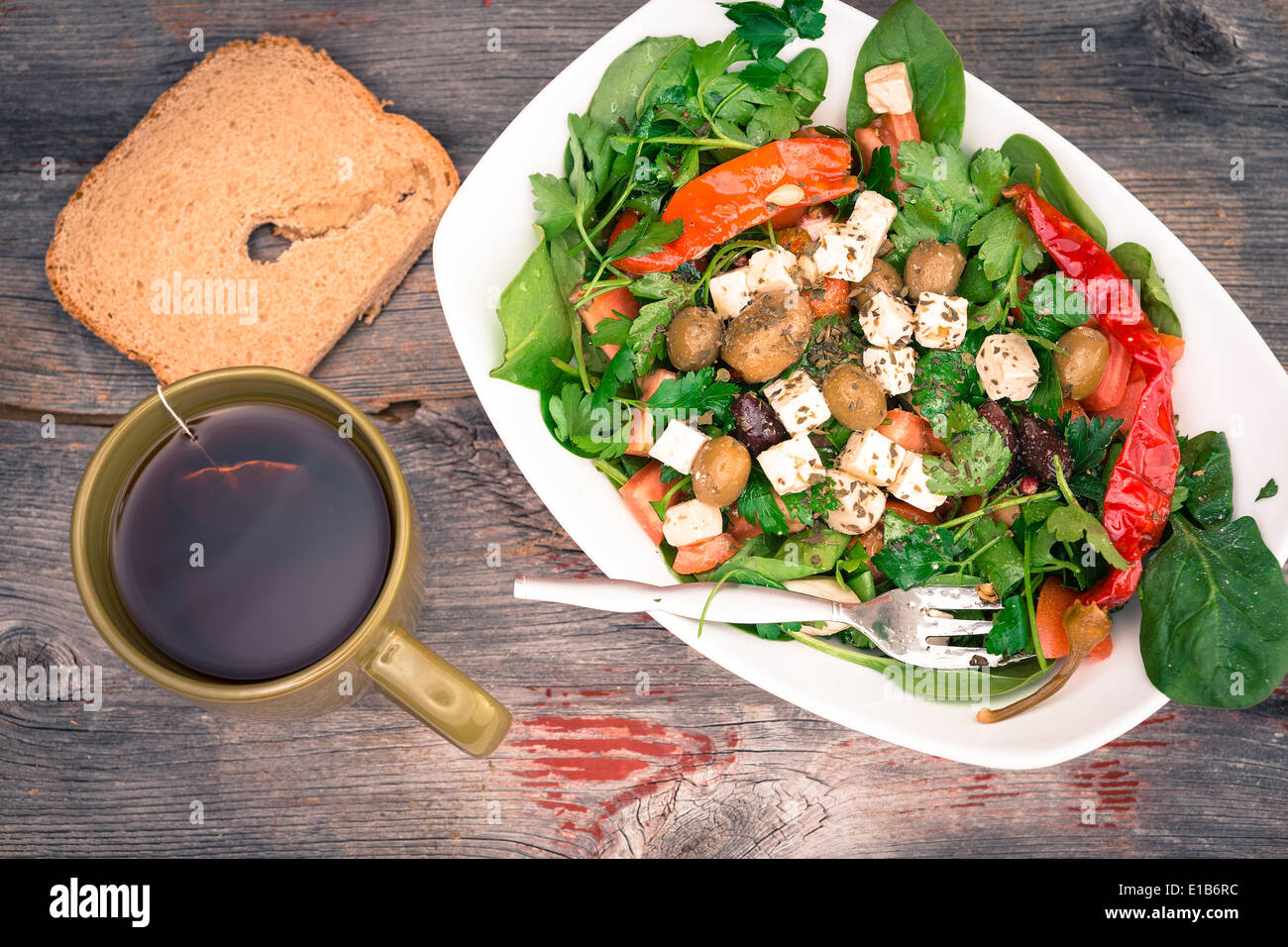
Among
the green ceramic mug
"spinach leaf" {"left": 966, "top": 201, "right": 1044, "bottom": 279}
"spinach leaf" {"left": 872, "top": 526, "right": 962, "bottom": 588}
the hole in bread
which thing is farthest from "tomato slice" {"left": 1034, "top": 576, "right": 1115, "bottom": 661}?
the hole in bread

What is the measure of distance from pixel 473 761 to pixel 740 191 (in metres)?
1.07

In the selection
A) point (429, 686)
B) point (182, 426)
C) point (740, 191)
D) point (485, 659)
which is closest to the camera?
point (429, 686)

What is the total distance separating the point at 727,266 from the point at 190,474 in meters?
0.84

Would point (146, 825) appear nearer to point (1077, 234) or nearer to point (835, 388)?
point (835, 388)

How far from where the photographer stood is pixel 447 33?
1703mm

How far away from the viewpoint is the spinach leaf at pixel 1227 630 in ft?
4.18

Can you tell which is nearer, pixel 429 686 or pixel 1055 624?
pixel 429 686

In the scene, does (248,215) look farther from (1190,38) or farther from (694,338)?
(1190,38)

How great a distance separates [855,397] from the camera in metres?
1.28

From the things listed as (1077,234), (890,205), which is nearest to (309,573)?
(890,205)

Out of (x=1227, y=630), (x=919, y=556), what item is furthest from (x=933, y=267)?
(x=1227, y=630)

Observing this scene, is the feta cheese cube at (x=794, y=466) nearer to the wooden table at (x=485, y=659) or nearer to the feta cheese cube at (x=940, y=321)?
the feta cheese cube at (x=940, y=321)

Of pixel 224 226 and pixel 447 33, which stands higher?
pixel 447 33

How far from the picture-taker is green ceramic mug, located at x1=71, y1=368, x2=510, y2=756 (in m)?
1.06
